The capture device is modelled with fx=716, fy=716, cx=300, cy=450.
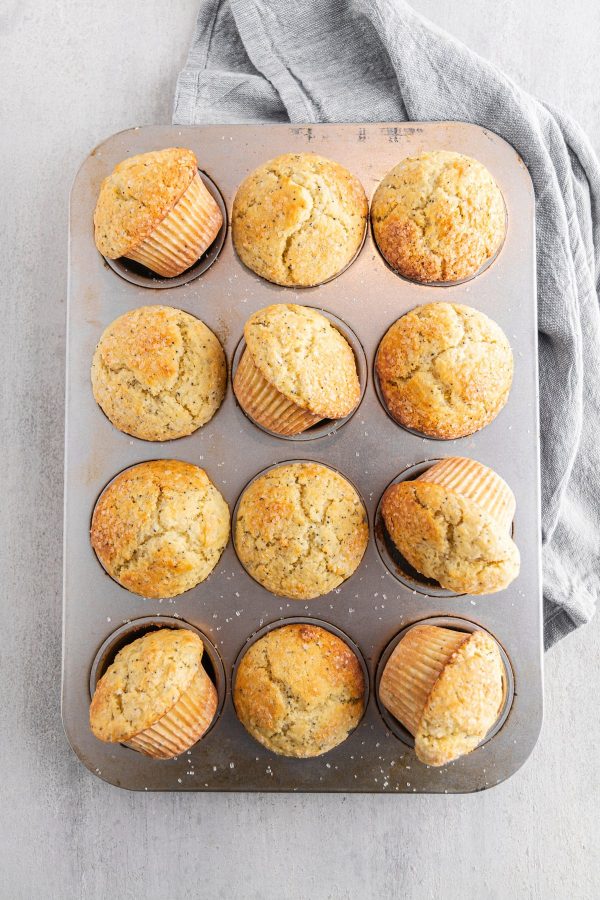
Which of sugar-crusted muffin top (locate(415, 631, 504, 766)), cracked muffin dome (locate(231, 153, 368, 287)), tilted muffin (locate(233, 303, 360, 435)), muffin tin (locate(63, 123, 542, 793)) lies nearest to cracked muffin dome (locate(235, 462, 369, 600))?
muffin tin (locate(63, 123, 542, 793))

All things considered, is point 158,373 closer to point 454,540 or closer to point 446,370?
point 446,370

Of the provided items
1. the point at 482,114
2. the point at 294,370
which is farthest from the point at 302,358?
the point at 482,114

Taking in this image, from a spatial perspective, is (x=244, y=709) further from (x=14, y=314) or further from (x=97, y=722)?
(x=14, y=314)

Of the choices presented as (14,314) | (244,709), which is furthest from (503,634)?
(14,314)

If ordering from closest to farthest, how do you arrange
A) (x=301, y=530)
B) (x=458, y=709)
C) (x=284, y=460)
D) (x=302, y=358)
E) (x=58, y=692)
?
(x=458, y=709), (x=302, y=358), (x=301, y=530), (x=284, y=460), (x=58, y=692)

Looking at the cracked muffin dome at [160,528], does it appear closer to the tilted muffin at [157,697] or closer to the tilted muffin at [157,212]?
the tilted muffin at [157,697]

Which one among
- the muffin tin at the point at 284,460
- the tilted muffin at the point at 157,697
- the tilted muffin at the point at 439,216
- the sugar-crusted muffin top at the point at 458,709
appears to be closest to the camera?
the sugar-crusted muffin top at the point at 458,709

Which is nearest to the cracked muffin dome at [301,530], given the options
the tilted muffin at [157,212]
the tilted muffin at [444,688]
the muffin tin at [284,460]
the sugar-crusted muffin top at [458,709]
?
the muffin tin at [284,460]
